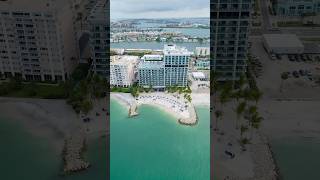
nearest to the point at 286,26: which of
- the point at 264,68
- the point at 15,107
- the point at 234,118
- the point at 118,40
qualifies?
the point at 264,68

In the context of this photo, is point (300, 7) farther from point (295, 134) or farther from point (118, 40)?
point (295, 134)

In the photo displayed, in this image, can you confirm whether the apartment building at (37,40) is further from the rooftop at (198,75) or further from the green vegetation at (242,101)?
the green vegetation at (242,101)

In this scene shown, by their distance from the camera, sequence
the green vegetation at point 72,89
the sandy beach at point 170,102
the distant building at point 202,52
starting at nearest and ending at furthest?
the green vegetation at point 72,89 → the sandy beach at point 170,102 → the distant building at point 202,52

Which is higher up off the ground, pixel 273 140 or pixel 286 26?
pixel 286 26

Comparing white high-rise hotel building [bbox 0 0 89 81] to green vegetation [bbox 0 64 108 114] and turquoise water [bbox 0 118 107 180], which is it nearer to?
green vegetation [bbox 0 64 108 114]

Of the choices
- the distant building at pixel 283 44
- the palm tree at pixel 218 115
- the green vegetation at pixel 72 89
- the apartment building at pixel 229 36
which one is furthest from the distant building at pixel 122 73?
the distant building at pixel 283 44

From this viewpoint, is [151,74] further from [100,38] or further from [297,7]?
[297,7]
